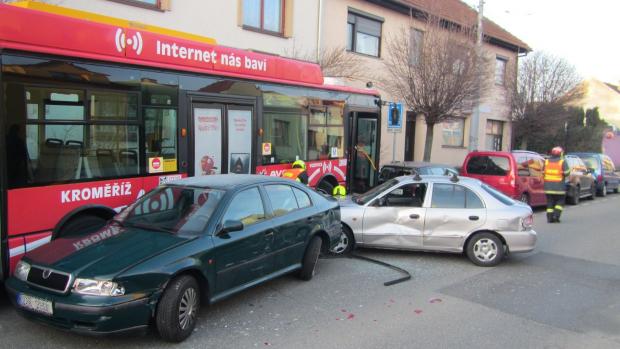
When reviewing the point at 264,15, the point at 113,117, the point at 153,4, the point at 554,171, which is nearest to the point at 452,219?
the point at 113,117

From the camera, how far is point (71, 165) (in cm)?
569

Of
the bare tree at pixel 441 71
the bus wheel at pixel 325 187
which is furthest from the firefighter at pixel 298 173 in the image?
the bare tree at pixel 441 71

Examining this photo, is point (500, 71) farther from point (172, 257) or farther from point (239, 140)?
point (172, 257)

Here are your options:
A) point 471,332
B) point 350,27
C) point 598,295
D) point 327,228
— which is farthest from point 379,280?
point 350,27

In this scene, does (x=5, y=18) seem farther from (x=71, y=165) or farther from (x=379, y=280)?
(x=379, y=280)

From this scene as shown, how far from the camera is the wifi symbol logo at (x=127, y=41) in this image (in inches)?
245

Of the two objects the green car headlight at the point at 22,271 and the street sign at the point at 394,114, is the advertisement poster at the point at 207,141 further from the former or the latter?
the street sign at the point at 394,114

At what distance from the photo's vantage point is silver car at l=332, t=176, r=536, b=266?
7.35 metres

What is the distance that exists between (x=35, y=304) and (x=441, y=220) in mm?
5547

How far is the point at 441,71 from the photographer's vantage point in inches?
578

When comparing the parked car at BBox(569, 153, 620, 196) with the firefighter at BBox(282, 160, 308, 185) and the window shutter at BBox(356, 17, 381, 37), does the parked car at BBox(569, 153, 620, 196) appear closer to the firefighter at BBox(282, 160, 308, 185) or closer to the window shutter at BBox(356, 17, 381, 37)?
the window shutter at BBox(356, 17, 381, 37)

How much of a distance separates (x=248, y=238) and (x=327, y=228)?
174 cm

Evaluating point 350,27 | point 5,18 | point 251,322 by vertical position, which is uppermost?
point 350,27

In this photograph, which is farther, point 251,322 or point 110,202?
point 110,202
